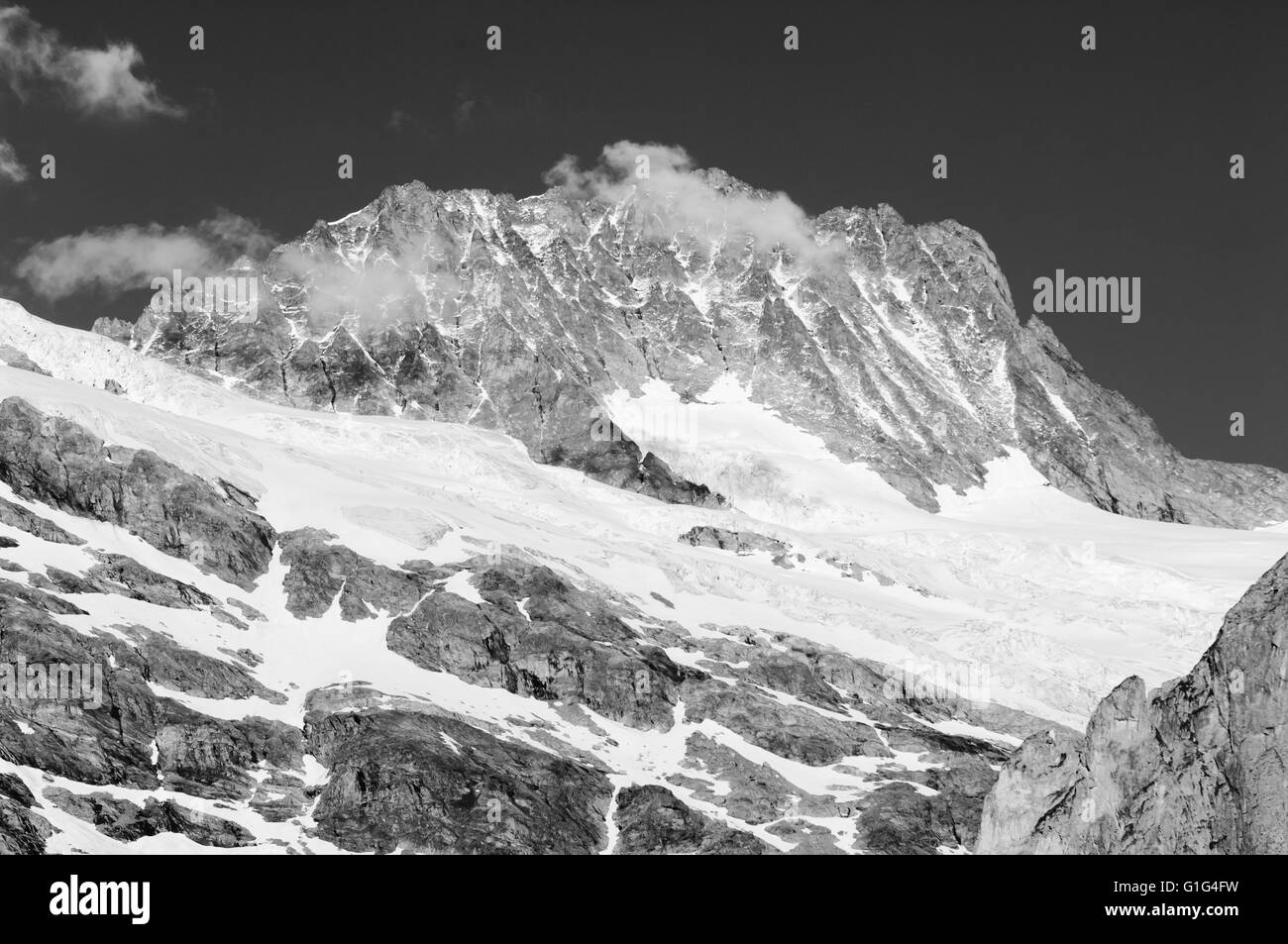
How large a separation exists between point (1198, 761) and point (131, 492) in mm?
125440

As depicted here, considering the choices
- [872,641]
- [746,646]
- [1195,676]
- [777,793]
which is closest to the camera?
[1195,676]

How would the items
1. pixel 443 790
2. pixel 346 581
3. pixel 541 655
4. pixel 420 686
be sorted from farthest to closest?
pixel 346 581
pixel 541 655
pixel 420 686
pixel 443 790

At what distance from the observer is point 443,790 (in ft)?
429

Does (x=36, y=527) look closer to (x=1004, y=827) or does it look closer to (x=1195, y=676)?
(x=1004, y=827)

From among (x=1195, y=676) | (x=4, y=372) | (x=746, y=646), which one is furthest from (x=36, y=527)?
(x=1195, y=676)

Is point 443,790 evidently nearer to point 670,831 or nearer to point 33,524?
point 670,831

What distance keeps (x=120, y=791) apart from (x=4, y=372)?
304ft

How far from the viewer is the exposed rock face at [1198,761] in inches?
2803

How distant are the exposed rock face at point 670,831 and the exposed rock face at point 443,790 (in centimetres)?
187
